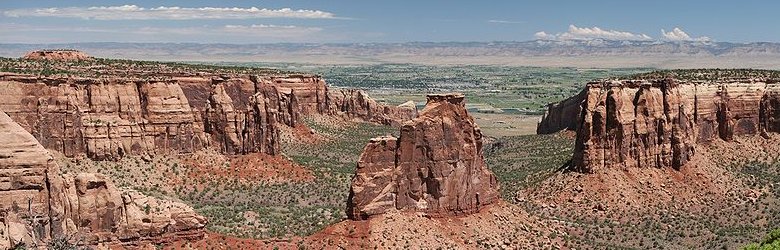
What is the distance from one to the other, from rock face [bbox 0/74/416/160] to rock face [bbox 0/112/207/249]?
30845mm

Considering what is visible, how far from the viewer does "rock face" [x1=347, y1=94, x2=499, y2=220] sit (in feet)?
146

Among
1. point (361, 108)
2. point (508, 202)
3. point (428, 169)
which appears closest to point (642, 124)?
point (508, 202)

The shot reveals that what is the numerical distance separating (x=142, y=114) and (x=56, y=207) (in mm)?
39319

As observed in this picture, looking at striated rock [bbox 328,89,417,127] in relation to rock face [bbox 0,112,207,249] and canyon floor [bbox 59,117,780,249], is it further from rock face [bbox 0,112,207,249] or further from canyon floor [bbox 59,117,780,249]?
rock face [bbox 0,112,207,249]

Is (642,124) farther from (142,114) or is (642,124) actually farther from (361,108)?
(361,108)

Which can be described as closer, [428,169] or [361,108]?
[428,169]

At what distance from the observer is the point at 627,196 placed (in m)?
65.1

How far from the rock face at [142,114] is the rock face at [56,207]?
30845 mm

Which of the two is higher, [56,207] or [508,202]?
[56,207]

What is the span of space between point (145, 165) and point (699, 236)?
43184mm

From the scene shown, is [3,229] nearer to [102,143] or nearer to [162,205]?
[162,205]

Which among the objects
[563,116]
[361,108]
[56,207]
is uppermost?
[56,207]

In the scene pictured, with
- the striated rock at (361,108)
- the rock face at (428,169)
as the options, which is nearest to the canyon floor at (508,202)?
the rock face at (428,169)

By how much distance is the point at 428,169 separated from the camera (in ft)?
152
